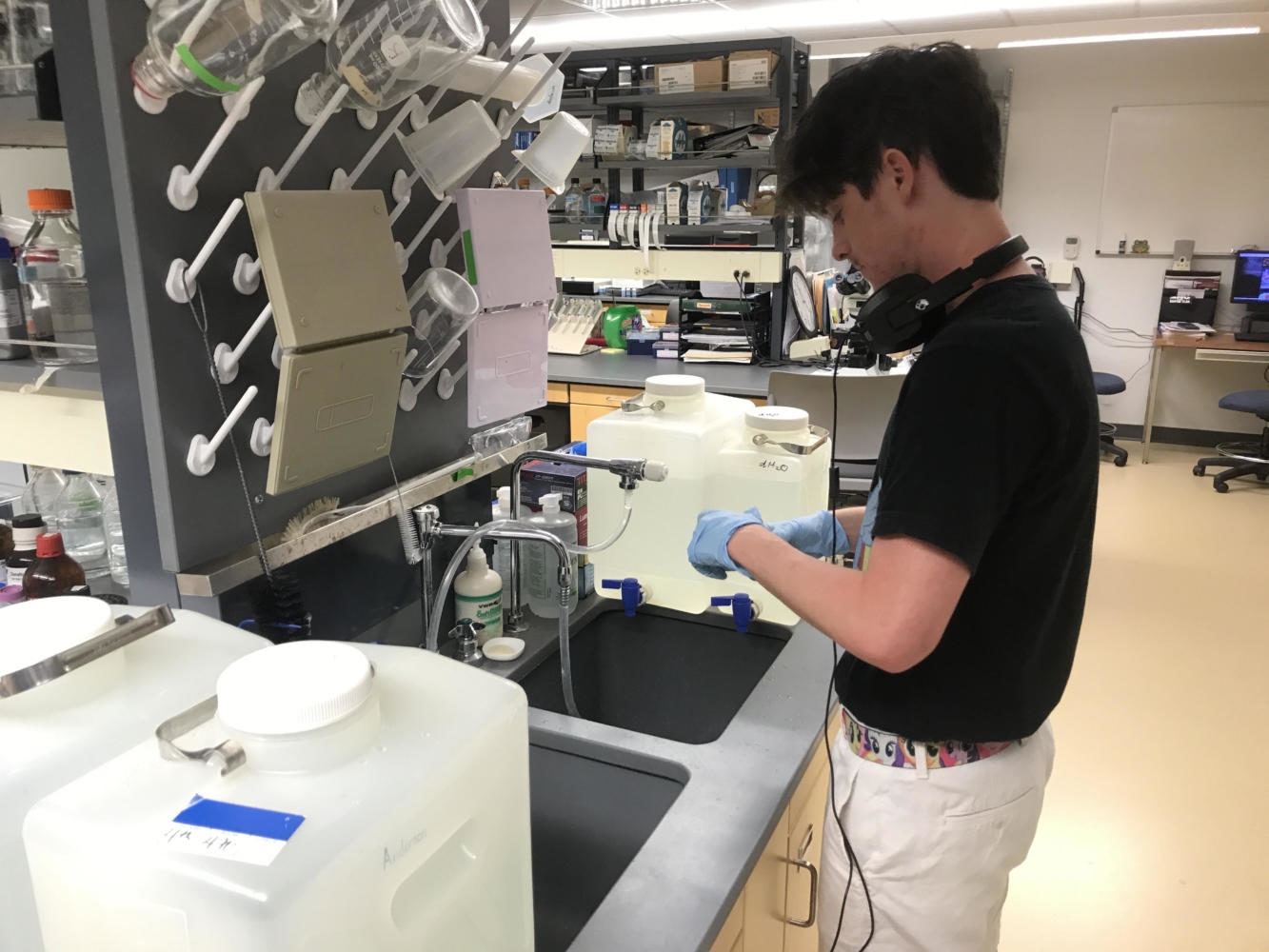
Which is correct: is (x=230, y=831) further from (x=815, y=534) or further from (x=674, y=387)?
(x=674, y=387)

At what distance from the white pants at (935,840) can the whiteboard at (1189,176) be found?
20.1ft

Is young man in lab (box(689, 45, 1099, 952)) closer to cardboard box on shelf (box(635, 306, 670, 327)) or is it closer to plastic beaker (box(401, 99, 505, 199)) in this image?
plastic beaker (box(401, 99, 505, 199))

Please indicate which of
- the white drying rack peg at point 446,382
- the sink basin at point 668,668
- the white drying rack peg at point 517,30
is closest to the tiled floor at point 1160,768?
the sink basin at point 668,668

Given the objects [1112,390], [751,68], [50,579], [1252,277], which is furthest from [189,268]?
A: [1252,277]

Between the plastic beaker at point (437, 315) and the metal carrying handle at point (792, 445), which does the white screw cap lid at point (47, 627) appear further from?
the metal carrying handle at point (792, 445)

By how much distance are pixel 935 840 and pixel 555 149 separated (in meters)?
1.05

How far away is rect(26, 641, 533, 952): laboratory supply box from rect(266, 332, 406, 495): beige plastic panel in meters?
0.34

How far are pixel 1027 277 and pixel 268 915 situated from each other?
923mm

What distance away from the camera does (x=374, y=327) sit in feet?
3.27

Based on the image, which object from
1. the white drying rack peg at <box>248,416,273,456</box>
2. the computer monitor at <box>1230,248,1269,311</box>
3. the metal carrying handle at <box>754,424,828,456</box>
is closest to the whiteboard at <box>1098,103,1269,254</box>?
the computer monitor at <box>1230,248,1269,311</box>

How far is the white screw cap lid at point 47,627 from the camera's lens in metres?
0.65

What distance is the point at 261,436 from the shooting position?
101 centimetres

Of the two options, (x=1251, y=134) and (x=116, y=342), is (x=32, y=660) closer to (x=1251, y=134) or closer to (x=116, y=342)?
(x=116, y=342)

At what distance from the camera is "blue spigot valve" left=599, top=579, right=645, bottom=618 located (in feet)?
5.39
